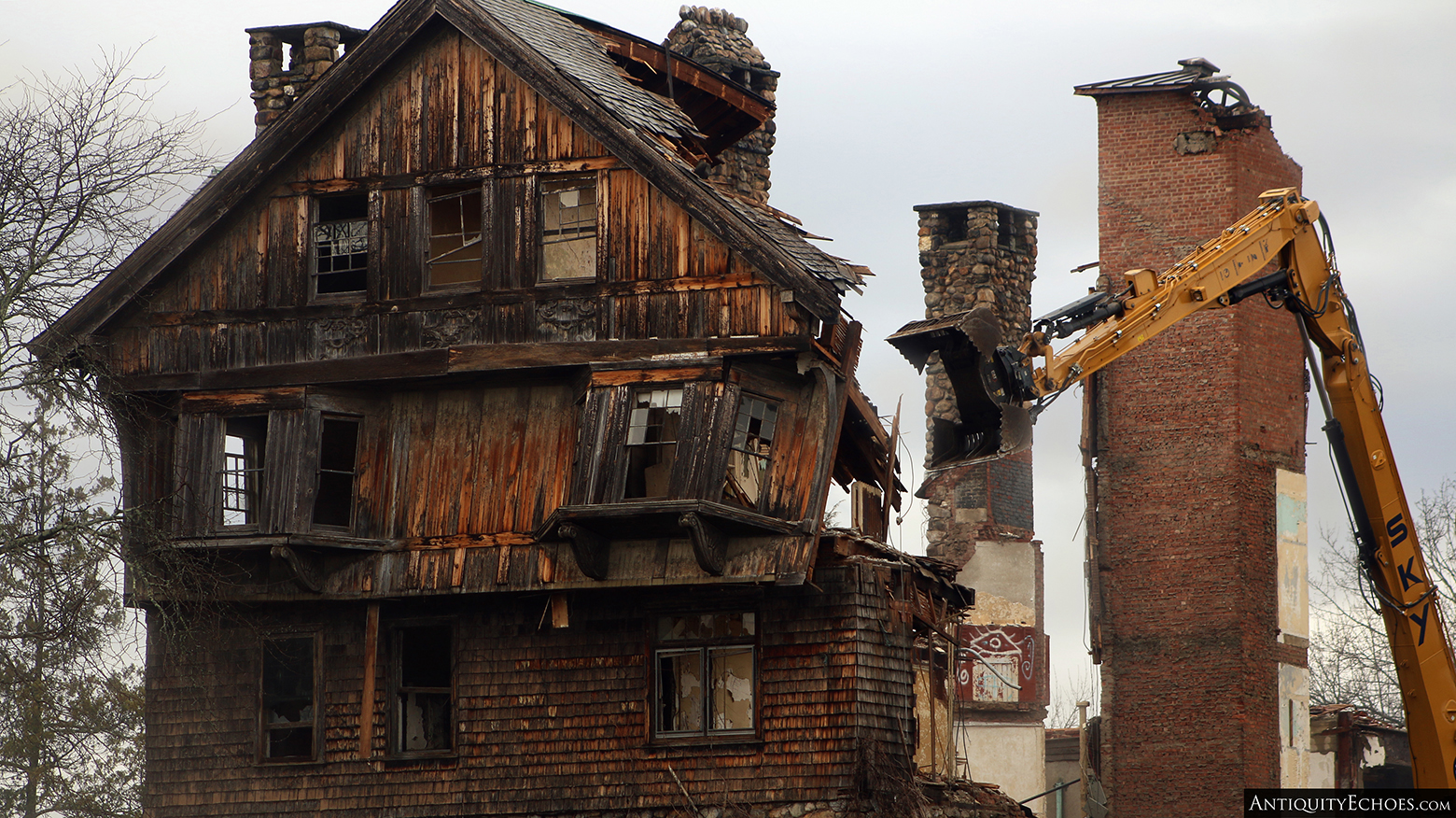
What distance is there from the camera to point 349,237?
20641 mm

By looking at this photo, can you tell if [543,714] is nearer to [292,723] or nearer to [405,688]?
[405,688]

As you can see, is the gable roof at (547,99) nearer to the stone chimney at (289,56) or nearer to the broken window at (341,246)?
the broken window at (341,246)

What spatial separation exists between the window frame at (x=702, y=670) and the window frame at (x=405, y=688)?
244 centimetres

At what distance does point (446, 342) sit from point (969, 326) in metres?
6.58

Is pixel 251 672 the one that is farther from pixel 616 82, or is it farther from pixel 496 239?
pixel 616 82

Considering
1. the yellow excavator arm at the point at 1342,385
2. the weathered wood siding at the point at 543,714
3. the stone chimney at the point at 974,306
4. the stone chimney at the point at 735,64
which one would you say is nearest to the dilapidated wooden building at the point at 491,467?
the weathered wood siding at the point at 543,714

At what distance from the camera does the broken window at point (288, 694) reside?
20172mm

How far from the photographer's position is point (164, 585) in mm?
19391

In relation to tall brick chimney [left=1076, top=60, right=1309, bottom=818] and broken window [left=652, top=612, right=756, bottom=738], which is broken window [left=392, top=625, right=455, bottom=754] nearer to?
broken window [left=652, top=612, right=756, bottom=738]

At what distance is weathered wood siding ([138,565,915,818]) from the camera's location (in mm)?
18875

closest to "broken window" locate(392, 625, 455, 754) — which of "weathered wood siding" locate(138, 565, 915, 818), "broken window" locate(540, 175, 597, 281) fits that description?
"weathered wood siding" locate(138, 565, 915, 818)

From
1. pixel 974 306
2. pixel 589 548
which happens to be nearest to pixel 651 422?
pixel 589 548

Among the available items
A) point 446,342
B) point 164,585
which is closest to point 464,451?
point 446,342

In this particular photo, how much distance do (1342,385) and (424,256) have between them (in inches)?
464
